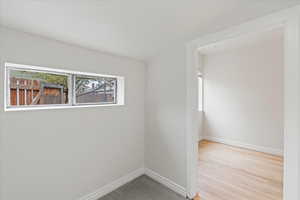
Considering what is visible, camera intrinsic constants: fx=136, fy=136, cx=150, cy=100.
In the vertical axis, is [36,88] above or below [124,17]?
below

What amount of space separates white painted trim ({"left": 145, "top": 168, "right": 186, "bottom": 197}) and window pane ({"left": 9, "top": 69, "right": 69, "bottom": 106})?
1.68m

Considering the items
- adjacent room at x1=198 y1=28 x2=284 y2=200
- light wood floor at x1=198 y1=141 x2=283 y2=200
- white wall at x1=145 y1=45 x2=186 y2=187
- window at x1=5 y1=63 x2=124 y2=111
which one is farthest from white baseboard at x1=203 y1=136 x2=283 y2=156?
window at x1=5 y1=63 x2=124 y2=111

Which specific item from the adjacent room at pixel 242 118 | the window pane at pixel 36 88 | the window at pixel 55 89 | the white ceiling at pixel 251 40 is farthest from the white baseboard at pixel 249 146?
the window pane at pixel 36 88

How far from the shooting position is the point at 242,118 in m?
3.56

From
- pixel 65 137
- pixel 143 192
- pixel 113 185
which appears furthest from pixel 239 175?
pixel 65 137

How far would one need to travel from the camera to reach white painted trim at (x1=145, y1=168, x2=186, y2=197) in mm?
1840

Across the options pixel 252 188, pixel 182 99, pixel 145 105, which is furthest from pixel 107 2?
pixel 252 188

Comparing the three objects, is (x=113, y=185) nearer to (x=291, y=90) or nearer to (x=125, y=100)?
(x=125, y=100)

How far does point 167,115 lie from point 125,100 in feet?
2.25

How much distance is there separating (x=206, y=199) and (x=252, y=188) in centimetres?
76

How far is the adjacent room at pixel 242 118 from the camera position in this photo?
2.13 meters

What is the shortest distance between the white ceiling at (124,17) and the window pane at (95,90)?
0.52 meters

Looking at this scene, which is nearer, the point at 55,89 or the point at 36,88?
the point at 36,88

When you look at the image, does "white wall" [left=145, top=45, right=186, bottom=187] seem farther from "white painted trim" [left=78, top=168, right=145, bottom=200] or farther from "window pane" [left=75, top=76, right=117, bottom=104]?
"window pane" [left=75, top=76, right=117, bottom=104]
